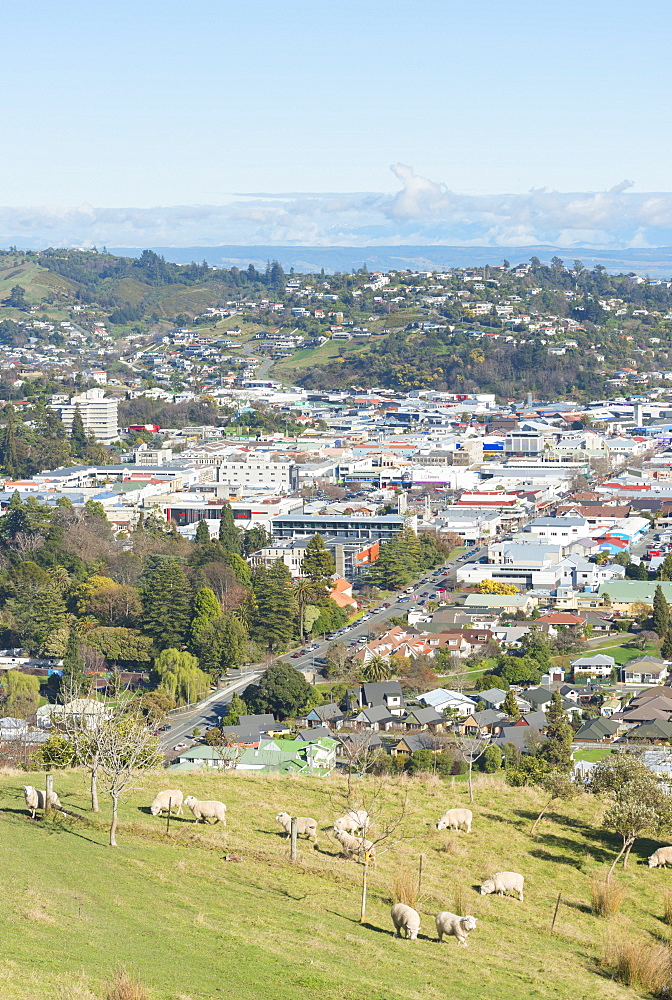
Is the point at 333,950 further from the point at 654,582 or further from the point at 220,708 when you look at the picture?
the point at 654,582

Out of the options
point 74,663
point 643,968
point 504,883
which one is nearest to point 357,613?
point 74,663

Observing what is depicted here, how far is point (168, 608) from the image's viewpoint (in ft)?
104

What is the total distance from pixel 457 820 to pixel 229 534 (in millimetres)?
28190

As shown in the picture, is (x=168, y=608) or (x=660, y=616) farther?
(x=660, y=616)

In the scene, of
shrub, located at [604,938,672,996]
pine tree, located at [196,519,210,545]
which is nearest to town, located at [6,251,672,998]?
pine tree, located at [196,519,210,545]

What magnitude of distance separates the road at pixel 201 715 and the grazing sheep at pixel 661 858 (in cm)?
1254

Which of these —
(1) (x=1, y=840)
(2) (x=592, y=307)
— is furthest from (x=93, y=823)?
(2) (x=592, y=307)

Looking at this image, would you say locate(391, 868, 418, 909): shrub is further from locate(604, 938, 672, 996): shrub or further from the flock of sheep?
locate(604, 938, 672, 996): shrub

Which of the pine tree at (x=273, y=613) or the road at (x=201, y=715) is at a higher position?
the pine tree at (x=273, y=613)

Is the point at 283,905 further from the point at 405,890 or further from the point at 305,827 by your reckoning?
the point at 305,827

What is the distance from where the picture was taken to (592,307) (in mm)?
104250

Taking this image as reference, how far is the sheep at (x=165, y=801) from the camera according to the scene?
13.1 metres

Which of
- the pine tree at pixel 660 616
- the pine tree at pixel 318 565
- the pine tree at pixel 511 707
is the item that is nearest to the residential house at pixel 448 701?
the pine tree at pixel 511 707

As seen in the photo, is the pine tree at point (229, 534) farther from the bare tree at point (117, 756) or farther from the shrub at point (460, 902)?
the shrub at point (460, 902)
